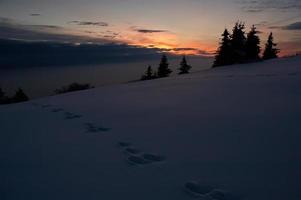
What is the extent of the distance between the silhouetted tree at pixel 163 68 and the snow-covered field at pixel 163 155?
39.1m

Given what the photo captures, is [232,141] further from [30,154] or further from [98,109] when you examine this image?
[98,109]

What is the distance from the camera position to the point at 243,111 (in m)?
6.93

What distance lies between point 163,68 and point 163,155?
42870 millimetres

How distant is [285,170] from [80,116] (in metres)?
6.12

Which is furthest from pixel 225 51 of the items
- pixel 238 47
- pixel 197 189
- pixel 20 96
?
pixel 197 189

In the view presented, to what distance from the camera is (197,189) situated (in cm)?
341

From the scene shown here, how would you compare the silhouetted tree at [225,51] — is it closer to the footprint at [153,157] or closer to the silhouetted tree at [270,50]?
the silhouetted tree at [270,50]

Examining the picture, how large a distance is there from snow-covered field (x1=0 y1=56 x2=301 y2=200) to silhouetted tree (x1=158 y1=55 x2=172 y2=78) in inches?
1539

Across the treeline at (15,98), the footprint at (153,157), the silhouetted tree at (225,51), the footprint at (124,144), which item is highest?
the silhouetted tree at (225,51)

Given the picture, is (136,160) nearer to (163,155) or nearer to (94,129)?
(163,155)

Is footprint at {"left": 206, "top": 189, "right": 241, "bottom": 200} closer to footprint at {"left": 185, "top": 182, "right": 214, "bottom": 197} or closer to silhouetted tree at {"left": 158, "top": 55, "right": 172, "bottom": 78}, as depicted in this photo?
→ footprint at {"left": 185, "top": 182, "right": 214, "bottom": 197}

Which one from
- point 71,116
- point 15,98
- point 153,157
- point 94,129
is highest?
point 153,157

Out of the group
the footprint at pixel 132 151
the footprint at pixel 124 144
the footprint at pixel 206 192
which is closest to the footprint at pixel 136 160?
the footprint at pixel 132 151

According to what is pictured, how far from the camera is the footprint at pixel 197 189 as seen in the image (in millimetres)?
3330
